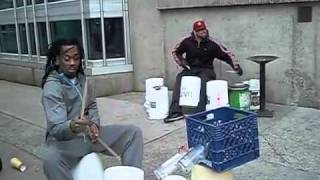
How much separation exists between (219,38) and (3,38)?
611 cm

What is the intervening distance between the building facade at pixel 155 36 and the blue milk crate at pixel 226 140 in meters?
3.43

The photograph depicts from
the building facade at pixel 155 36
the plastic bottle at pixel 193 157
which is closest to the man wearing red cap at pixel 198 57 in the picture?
the building facade at pixel 155 36

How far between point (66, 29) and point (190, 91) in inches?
135

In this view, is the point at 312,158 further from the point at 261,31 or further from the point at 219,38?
the point at 219,38

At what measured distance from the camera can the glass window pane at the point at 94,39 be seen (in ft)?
25.4

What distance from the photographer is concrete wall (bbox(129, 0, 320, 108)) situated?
594cm

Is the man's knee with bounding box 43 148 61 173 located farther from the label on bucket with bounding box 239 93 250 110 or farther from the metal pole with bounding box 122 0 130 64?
the metal pole with bounding box 122 0 130 64

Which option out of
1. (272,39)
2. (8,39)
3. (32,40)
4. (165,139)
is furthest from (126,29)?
(8,39)

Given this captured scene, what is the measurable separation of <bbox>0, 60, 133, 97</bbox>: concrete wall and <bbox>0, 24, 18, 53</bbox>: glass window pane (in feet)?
1.00

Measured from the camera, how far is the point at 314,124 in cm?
538

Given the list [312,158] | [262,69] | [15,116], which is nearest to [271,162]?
[312,158]

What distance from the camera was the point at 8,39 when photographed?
34.6ft

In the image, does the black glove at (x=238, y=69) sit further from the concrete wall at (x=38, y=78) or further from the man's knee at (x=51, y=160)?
the man's knee at (x=51, y=160)

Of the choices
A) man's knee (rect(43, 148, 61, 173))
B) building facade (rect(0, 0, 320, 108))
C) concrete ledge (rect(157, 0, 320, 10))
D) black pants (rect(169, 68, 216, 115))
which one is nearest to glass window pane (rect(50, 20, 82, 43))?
building facade (rect(0, 0, 320, 108))
